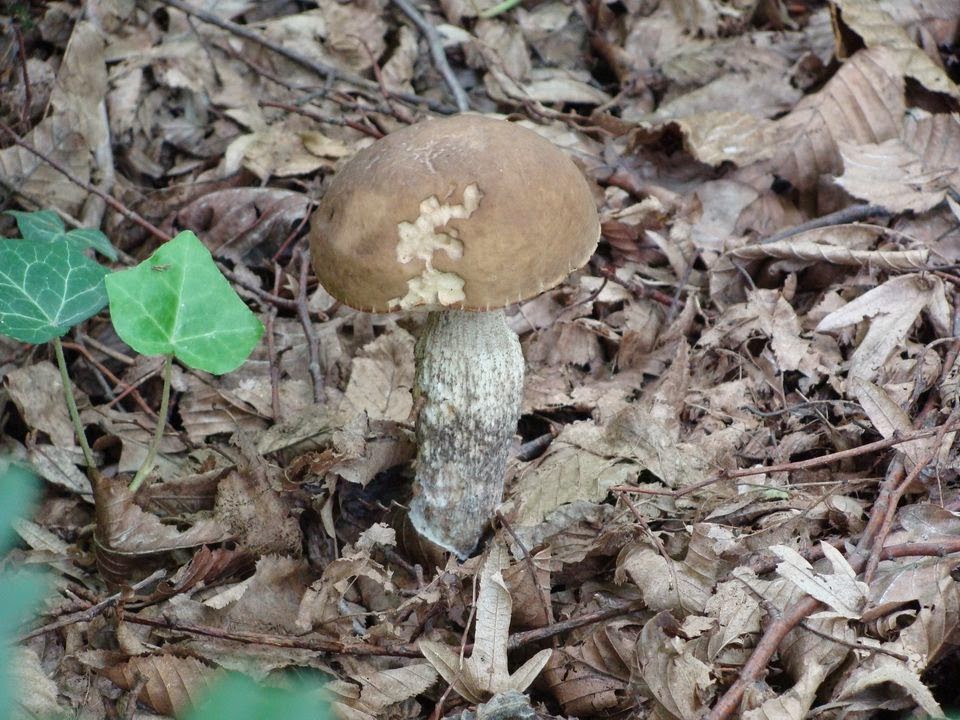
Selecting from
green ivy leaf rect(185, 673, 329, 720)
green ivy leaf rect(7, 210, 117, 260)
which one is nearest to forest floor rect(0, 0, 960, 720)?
green ivy leaf rect(7, 210, 117, 260)

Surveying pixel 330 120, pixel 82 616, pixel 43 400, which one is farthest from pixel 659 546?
pixel 330 120

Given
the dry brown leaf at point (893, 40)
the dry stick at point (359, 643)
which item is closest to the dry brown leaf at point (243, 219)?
the dry stick at point (359, 643)

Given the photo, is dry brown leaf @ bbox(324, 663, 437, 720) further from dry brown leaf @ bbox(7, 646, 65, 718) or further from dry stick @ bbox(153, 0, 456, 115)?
dry stick @ bbox(153, 0, 456, 115)

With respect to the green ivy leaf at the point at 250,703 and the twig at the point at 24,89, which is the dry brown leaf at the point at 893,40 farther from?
the green ivy leaf at the point at 250,703

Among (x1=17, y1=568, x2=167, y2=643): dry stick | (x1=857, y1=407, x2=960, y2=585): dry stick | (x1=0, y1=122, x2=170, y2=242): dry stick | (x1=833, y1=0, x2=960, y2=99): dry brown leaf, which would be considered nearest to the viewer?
(x1=857, y1=407, x2=960, y2=585): dry stick

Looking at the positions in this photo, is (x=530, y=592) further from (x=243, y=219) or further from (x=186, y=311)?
(x=243, y=219)

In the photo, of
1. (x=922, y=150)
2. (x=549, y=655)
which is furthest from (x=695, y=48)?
(x=549, y=655)
